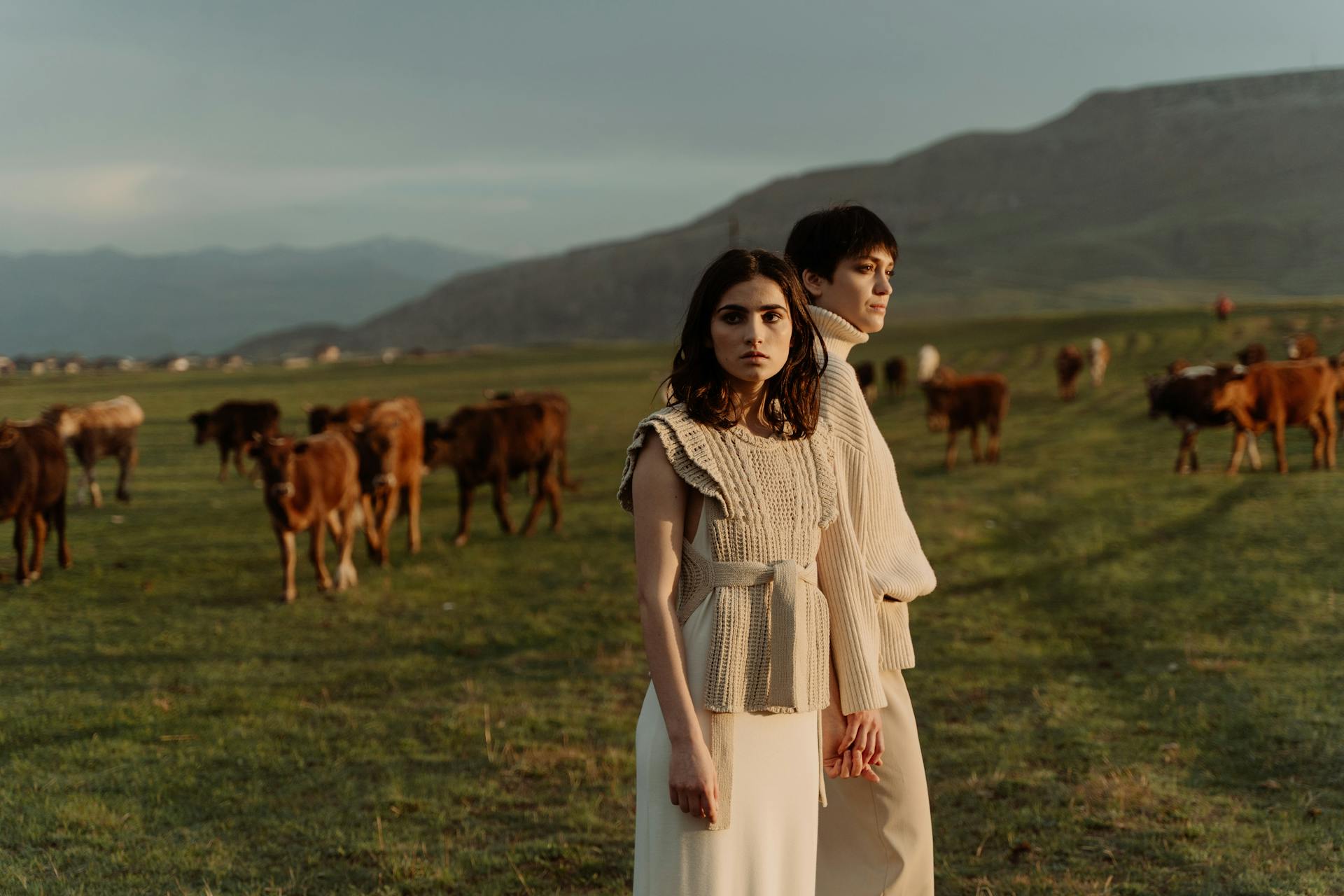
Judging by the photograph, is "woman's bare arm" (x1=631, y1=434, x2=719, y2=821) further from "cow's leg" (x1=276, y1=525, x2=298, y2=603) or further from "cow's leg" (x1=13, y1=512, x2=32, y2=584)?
"cow's leg" (x1=13, y1=512, x2=32, y2=584)

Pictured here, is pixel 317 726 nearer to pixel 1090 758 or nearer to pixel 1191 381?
pixel 1090 758

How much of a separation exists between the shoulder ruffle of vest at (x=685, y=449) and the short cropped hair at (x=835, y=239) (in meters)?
0.93

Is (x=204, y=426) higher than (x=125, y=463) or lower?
higher

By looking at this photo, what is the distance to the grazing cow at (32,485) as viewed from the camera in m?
11.4

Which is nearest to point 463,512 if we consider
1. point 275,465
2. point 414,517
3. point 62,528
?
point 414,517

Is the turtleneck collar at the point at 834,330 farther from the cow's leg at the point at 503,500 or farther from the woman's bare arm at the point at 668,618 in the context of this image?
the cow's leg at the point at 503,500

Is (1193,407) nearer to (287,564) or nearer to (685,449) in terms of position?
(287,564)

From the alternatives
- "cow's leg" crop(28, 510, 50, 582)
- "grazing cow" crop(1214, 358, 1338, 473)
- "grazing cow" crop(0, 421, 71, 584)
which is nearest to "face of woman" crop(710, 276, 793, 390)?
"grazing cow" crop(0, 421, 71, 584)

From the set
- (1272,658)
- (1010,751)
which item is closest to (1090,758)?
(1010,751)

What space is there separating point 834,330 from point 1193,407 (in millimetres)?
15265

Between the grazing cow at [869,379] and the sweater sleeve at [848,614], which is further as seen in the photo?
the grazing cow at [869,379]

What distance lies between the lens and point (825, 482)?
9.80 ft

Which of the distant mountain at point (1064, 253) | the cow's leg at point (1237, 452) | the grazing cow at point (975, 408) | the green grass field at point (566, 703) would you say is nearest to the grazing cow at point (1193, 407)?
the cow's leg at point (1237, 452)

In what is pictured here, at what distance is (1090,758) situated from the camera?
648 centimetres
